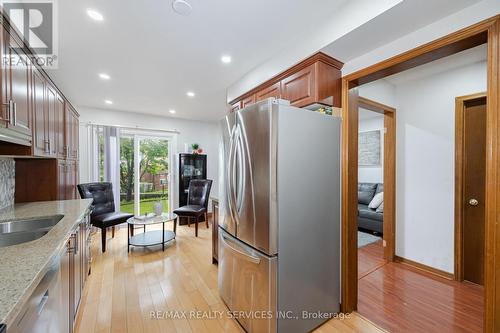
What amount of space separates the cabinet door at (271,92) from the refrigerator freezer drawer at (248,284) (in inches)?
61.6

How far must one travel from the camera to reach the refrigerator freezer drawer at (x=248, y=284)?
1.51 metres

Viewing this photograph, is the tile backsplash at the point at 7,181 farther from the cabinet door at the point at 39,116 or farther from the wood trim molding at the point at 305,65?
the wood trim molding at the point at 305,65

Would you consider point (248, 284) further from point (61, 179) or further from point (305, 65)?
point (61, 179)

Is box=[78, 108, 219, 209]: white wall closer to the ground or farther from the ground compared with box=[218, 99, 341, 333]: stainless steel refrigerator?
farther from the ground

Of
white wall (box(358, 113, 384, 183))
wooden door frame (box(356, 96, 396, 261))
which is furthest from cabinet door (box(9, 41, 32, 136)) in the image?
white wall (box(358, 113, 384, 183))

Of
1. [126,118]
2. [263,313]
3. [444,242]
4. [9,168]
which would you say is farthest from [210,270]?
[126,118]

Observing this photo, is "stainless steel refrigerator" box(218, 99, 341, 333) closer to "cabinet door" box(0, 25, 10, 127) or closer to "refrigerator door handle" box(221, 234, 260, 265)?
"refrigerator door handle" box(221, 234, 260, 265)

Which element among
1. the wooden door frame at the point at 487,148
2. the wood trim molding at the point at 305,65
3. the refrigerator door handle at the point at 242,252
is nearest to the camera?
the wooden door frame at the point at 487,148

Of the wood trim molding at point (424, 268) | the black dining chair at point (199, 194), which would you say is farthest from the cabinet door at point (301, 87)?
the black dining chair at point (199, 194)

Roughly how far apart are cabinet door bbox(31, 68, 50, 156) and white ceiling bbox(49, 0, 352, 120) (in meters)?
0.43

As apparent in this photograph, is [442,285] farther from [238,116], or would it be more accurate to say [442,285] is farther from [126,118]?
[126,118]

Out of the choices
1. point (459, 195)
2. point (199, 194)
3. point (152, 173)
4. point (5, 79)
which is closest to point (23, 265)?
point (5, 79)

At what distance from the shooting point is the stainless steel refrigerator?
59.6 inches
